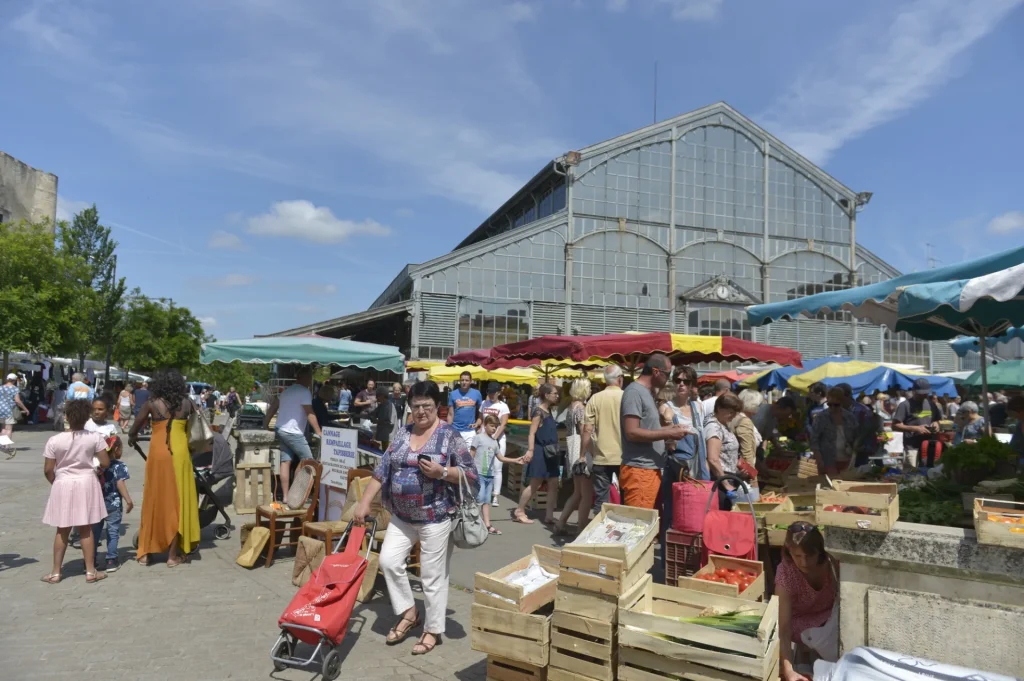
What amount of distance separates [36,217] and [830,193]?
138 feet

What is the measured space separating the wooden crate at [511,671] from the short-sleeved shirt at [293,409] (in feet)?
16.6

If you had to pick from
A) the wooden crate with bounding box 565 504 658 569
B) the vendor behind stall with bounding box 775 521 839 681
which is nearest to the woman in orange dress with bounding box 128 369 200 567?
the wooden crate with bounding box 565 504 658 569

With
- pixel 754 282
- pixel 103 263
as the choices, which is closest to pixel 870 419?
pixel 754 282

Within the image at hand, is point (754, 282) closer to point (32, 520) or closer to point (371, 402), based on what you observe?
point (371, 402)

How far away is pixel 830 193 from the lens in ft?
102

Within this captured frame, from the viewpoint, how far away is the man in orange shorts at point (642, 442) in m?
6.23

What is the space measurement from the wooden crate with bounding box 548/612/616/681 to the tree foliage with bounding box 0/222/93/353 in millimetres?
23580

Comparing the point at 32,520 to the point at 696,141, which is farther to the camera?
the point at 696,141

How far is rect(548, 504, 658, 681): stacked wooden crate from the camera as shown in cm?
382

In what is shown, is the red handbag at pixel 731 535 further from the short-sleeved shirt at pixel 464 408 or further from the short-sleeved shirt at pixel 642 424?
the short-sleeved shirt at pixel 464 408

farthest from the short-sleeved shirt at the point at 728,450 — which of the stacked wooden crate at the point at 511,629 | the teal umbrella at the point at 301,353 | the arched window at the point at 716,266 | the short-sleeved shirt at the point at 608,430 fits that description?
the arched window at the point at 716,266

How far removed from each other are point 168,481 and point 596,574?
4.99 metres

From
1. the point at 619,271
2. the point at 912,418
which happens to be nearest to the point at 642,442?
the point at 912,418

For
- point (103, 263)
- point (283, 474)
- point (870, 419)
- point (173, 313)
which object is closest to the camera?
point (283, 474)
